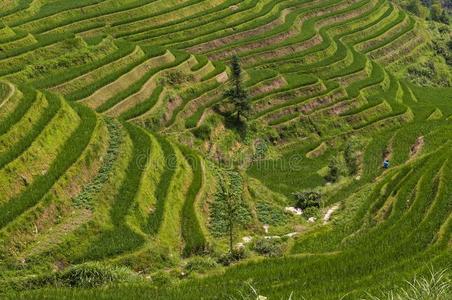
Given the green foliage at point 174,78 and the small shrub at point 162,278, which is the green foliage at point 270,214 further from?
the green foliage at point 174,78

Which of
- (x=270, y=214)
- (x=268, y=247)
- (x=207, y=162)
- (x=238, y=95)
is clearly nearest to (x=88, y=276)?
(x=268, y=247)

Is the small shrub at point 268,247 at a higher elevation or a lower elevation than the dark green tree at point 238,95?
lower

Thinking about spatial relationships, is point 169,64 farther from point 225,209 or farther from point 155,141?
point 225,209

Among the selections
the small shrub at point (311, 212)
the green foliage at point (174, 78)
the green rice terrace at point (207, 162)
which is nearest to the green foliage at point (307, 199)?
the green rice terrace at point (207, 162)

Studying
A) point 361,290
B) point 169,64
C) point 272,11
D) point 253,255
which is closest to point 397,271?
point 361,290

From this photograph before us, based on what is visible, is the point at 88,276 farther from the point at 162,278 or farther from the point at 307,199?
the point at 307,199

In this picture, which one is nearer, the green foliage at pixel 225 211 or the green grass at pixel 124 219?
the green grass at pixel 124 219

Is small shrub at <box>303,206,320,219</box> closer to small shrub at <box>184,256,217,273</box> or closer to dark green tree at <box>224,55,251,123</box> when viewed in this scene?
dark green tree at <box>224,55,251,123</box>
